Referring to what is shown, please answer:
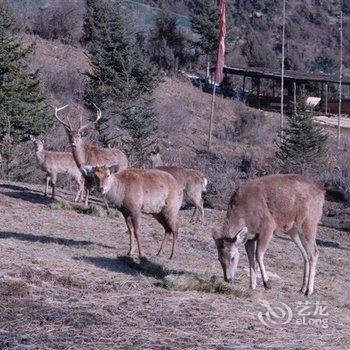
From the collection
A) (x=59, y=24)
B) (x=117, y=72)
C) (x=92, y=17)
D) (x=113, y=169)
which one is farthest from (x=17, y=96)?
(x=59, y=24)

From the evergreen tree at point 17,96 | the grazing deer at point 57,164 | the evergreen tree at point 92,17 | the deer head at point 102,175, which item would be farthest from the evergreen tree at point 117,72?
the deer head at point 102,175

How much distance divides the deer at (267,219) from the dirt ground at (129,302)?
19.5 inches

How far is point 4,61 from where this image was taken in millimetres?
29547

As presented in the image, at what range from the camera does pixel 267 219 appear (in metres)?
11.5

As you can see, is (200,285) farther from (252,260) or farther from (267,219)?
(267,219)

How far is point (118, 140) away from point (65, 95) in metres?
14.1

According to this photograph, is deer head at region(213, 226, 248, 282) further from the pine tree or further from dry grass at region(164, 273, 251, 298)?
the pine tree

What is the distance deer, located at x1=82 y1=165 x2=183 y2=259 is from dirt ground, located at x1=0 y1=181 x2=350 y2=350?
585 millimetres

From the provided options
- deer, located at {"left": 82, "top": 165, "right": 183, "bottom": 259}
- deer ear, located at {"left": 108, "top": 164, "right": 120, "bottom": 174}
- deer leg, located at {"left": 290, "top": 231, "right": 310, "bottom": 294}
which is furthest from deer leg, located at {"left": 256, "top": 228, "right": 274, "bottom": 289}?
deer ear, located at {"left": 108, "top": 164, "right": 120, "bottom": 174}

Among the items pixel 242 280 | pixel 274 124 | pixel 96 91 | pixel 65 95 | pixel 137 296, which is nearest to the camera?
pixel 137 296

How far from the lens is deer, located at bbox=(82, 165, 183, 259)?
42.5ft

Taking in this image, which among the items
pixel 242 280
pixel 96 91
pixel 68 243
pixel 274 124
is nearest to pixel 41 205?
pixel 68 243

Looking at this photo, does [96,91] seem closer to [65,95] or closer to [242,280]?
[65,95]

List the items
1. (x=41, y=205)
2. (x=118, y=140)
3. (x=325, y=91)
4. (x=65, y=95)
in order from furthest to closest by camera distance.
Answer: (x=325, y=91) → (x=65, y=95) → (x=118, y=140) → (x=41, y=205)
